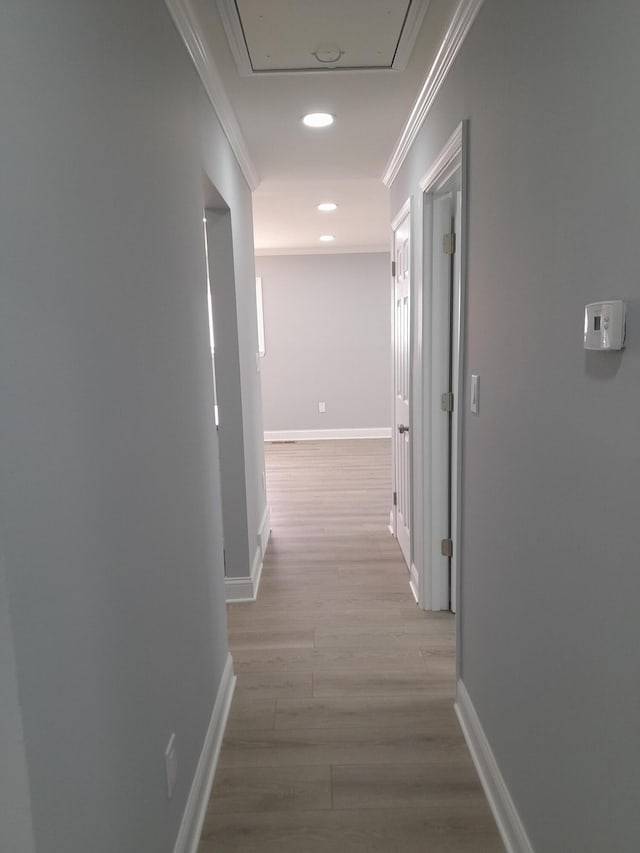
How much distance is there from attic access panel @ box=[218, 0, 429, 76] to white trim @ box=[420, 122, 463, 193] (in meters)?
0.35

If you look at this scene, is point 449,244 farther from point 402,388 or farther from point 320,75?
point 402,388

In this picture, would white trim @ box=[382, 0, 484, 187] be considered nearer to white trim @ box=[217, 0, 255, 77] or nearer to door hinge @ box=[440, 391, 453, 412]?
white trim @ box=[217, 0, 255, 77]

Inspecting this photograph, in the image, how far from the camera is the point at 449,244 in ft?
8.62

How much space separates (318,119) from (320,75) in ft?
1.50

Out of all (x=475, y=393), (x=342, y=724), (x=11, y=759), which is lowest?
(x=342, y=724)

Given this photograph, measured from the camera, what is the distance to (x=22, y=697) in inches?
28.8

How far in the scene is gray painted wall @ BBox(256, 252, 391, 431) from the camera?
731 centimetres

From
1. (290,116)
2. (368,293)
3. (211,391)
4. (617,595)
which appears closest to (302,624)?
(211,391)

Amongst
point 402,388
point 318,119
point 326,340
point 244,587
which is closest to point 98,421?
point 318,119

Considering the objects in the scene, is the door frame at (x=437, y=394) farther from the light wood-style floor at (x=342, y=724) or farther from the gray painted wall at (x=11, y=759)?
the gray painted wall at (x=11, y=759)

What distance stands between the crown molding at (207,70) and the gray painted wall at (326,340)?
14.0 ft

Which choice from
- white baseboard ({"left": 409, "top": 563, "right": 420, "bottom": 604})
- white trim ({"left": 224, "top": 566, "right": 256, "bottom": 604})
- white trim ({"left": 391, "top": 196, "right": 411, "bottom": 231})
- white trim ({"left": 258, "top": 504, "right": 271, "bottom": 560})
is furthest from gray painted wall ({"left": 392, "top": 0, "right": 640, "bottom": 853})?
white trim ({"left": 258, "top": 504, "right": 271, "bottom": 560})

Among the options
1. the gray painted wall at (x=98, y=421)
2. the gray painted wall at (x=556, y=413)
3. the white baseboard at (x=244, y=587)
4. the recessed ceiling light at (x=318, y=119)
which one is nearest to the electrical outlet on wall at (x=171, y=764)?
the gray painted wall at (x=98, y=421)

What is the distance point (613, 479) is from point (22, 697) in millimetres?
966
